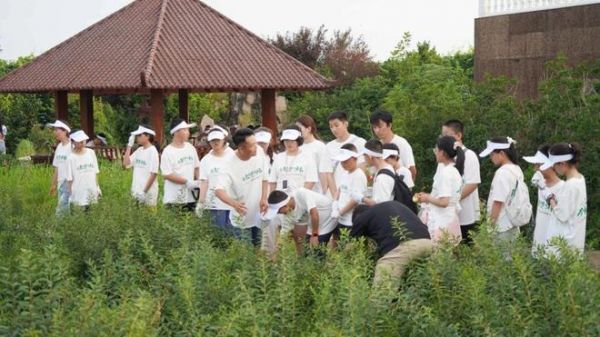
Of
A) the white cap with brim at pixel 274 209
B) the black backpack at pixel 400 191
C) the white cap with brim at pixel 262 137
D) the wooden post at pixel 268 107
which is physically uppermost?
the wooden post at pixel 268 107

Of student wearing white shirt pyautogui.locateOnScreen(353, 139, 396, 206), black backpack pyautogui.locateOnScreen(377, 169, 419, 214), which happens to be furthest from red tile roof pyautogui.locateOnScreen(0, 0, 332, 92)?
black backpack pyautogui.locateOnScreen(377, 169, 419, 214)

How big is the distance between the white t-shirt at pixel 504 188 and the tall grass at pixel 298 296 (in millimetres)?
1672

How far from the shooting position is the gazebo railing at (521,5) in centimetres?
1631

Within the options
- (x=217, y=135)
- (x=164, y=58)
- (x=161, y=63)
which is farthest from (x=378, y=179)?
(x=164, y=58)

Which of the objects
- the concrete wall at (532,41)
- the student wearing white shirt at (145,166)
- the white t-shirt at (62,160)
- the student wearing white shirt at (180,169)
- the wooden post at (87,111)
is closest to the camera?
the student wearing white shirt at (180,169)

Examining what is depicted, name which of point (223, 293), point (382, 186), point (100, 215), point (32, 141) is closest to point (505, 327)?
point (223, 293)

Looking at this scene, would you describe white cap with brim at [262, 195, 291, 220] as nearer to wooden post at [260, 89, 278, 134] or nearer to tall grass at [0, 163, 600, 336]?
tall grass at [0, 163, 600, 336]

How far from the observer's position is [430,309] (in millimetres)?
5375

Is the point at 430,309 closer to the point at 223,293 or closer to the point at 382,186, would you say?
the point at 223,293

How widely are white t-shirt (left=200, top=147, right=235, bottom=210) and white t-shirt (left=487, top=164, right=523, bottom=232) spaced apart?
254cm

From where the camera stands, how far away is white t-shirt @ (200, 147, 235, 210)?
9952mm

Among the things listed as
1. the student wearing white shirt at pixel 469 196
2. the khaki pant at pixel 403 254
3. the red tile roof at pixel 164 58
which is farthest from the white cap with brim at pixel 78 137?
the red tile roof at pixel 164 58

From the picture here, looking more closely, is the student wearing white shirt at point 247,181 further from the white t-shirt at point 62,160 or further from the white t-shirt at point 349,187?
the white t-shirt at point 62,160

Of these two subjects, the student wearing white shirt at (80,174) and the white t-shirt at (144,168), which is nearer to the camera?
the white t-shirt at (144,168)
